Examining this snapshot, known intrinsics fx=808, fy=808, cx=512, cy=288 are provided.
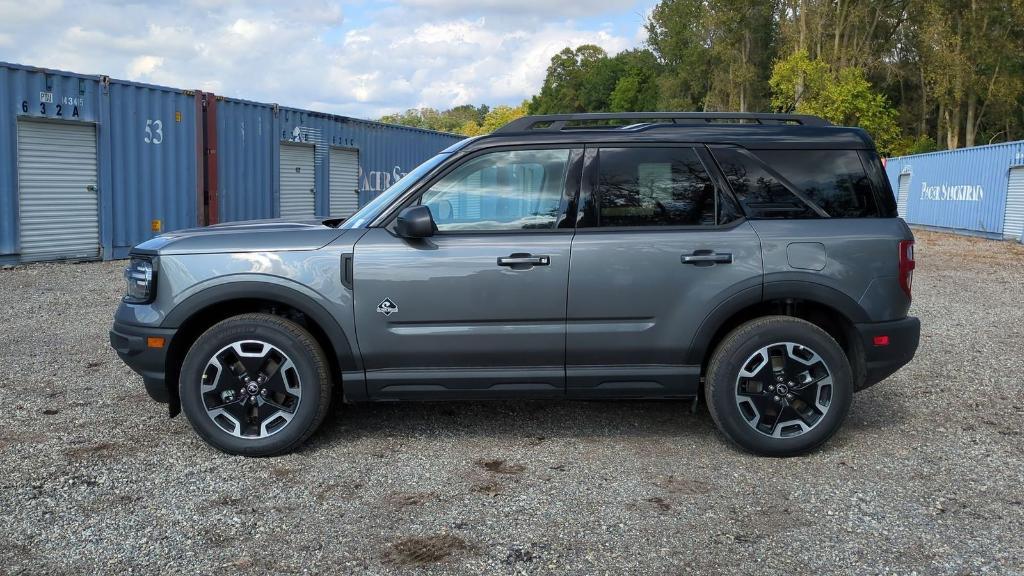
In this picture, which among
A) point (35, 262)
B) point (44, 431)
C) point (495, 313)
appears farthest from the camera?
point (35, 262)

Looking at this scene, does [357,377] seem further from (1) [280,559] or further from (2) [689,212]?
(2) [689,212]

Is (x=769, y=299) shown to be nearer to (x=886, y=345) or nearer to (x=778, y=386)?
(x=778, y=386)

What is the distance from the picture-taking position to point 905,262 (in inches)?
170

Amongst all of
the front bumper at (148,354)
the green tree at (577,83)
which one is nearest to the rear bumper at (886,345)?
the front bumper at (148,354)

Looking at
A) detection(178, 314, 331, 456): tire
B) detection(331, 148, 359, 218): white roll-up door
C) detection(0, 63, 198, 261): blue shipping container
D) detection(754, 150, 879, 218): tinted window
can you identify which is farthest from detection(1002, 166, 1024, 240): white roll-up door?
detection(178, 314, 331, 456): tire

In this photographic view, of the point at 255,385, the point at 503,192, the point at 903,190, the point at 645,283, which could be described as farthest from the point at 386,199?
the point at 903,190

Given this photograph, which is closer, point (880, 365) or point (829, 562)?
point (829, 562)

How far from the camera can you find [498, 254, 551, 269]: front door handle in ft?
13.9

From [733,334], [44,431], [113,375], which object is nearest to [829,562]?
[733,334]

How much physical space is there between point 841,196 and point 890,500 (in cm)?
163

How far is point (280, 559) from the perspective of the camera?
3.20 metres

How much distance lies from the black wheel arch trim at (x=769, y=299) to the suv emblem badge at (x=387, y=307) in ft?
5.21

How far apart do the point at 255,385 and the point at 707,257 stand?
2.49 m

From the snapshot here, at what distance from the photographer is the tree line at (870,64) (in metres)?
39.6
